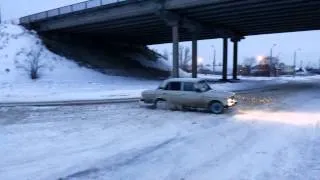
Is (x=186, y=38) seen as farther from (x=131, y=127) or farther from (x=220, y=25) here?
(x=131, y=127)

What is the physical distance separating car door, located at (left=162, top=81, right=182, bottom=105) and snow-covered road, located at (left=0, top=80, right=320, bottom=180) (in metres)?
1.77

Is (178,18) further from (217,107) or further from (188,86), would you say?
(217,107)

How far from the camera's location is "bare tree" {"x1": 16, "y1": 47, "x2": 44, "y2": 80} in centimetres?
4741

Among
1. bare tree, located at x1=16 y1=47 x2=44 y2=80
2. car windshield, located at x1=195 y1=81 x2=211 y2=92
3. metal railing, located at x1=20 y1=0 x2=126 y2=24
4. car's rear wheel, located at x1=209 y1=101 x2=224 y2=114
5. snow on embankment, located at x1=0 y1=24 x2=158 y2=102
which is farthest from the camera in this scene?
metal railing, located at x1=20 y1=0 x2=126 y2=24

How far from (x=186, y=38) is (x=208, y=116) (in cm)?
4886

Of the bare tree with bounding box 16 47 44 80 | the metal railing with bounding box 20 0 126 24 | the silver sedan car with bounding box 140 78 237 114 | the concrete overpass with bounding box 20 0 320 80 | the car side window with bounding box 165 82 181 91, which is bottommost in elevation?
the silver sedan car with bounding box 140 78 237 114

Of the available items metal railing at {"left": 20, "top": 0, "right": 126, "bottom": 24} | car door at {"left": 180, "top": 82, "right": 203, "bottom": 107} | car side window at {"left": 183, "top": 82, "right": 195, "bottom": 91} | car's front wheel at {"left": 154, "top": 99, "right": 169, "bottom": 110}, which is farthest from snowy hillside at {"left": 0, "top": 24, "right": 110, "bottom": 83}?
car door at {"left": 180, "top": 82, "right": 203, "bottom": 107}

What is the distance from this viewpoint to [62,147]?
11516mm

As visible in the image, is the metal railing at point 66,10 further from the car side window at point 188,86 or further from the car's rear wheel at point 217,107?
the car's rear wheel at point 217,107

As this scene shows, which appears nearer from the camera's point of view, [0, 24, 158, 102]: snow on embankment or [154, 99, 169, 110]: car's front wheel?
[154, 99, 169, 110]: car's front wheel

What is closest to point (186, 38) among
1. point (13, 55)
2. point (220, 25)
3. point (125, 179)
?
point (220, 25)

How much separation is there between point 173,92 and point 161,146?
30.8ft

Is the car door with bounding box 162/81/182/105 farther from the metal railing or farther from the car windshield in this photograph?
the metal railing

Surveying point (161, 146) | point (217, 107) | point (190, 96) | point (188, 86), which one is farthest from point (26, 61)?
point (161, 146)
